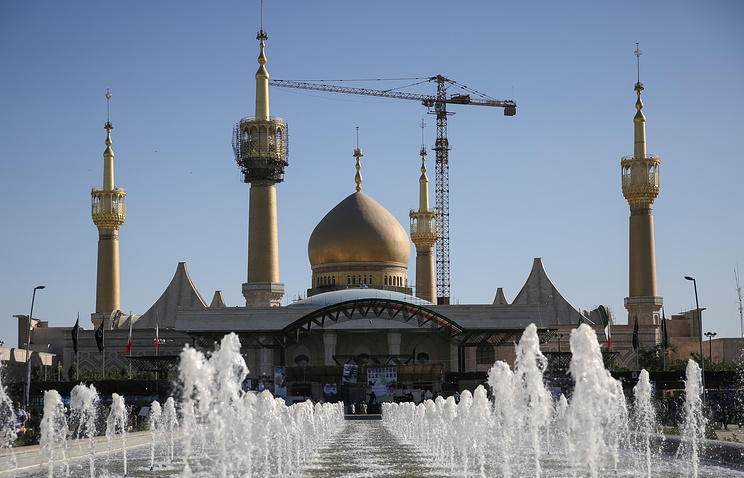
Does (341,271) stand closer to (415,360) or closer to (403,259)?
(403,259)

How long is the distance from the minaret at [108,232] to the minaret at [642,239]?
3144 centimetres

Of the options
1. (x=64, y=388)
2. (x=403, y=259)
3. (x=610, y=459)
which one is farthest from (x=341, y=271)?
(x=610, y=459)

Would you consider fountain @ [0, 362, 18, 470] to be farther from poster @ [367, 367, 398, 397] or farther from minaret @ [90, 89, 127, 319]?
minaret @ [90, 89, 127, 319]

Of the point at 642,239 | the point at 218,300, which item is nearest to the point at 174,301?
the point at 218,300

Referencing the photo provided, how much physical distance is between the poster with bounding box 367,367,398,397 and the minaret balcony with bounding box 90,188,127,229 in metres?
24.1

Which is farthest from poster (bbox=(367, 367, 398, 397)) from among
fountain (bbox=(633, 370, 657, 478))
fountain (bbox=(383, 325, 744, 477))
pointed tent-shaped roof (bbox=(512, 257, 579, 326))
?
pointed tent-shaped roof (bbox=(512, 257, 579, 326))

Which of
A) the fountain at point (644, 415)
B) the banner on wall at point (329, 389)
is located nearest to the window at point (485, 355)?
the banner on wall at point (329, 389)

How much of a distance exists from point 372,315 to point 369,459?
126 feet

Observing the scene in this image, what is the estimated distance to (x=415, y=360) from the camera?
2416 inches

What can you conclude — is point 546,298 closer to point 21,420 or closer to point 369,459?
point 21,420

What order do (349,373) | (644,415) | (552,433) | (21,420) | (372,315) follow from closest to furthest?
1. (21,420)
2. (552,433)
3. (644,415)
4. (349,373)
5. (372,315)

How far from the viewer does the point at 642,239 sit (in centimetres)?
6550

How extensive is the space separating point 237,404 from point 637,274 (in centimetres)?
5172

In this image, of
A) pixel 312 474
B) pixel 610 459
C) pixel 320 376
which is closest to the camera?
pixel 312 474
